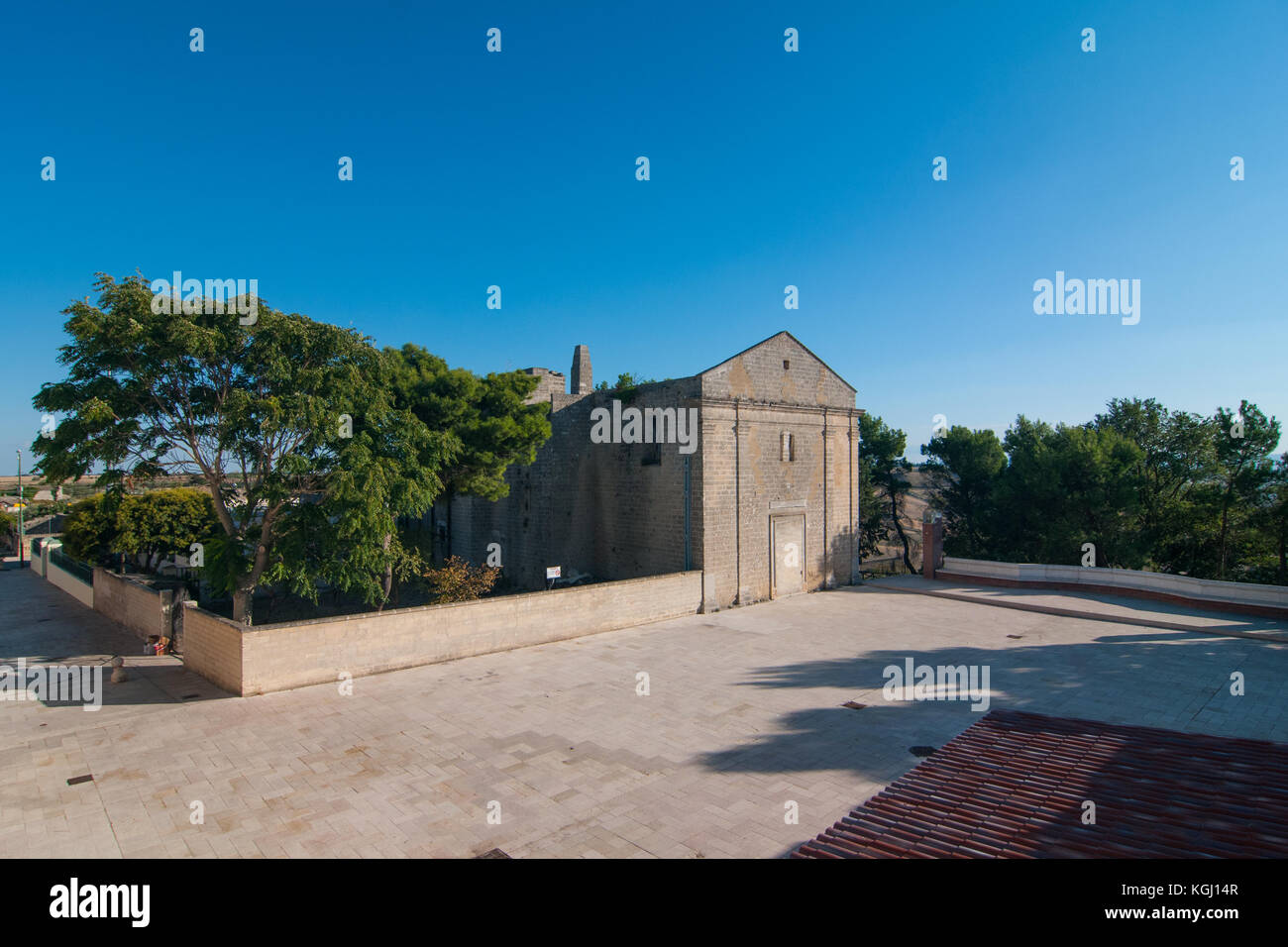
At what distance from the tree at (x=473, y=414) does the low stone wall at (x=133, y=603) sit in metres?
6.67

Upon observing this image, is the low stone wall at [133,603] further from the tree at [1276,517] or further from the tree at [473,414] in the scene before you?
the tree at [1276,517]

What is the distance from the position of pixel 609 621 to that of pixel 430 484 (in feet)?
17.6

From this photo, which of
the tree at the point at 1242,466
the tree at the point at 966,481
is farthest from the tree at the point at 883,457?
the tree at the point at 1242,466

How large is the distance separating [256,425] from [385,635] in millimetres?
4656

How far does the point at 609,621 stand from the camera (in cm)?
1600

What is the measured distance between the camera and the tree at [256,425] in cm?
1183

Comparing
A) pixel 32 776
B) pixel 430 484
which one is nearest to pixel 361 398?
pixel 430 484

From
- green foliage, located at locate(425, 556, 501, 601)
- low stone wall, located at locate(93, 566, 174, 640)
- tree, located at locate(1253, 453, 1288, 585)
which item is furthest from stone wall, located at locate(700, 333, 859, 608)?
tree, located at locate(1253, 453, 1288, 585)

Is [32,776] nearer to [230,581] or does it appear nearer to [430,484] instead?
[230,581]

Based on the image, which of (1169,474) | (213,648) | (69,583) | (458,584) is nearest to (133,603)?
(213,648)

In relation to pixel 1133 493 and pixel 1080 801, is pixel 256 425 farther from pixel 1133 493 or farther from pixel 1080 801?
pixel 1133 493

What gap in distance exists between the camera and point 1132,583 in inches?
782

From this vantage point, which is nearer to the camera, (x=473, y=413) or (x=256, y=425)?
(x=256, y=425)

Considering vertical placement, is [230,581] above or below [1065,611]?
above
